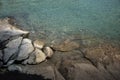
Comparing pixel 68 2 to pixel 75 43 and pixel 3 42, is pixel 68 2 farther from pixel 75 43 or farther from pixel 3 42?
pixel 3 42

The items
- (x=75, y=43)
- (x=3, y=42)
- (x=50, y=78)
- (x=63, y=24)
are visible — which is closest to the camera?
(x=50, y=78)

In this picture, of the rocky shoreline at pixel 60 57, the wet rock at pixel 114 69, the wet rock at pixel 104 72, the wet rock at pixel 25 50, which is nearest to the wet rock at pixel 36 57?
the rocky shoreline at pixel 60 57

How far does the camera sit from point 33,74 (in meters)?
6.98

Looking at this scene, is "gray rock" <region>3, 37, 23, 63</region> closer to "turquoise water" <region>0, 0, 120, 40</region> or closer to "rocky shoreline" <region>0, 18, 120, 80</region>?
"rocky shoreline" <region>0, 18, 120, 80</region>

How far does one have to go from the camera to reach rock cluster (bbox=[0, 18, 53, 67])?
7.47 meters

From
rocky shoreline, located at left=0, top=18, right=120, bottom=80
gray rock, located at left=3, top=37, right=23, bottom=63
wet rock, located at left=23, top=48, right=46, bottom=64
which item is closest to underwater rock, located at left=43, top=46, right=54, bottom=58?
rocky shoreline, located at left=0, top=18, right=120, bottom=80

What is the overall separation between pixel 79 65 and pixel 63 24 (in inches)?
136

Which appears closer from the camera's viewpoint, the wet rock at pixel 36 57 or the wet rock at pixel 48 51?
the wet rock at pixel 36 57

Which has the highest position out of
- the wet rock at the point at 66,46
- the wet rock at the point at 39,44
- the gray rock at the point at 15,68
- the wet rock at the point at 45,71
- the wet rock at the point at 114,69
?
the wet rock at the point at 39,44

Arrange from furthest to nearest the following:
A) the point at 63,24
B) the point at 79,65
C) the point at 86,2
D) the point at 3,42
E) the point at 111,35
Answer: the point at 86,2
the point at 63,24
the point at 111,35
the point at 3,42
the point at 79,65

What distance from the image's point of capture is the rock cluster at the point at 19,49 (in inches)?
294

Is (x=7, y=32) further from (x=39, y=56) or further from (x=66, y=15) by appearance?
(x=66, y=15)

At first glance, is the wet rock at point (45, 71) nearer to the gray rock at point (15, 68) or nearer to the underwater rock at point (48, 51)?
the gray rock at point (15, 68)

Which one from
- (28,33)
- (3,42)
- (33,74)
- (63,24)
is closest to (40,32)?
(28,33)
